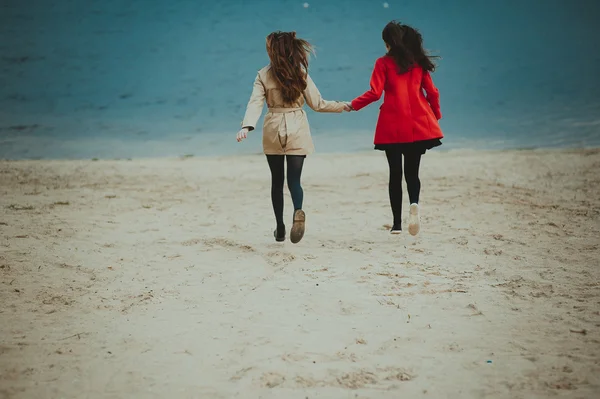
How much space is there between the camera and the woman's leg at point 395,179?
5.77m

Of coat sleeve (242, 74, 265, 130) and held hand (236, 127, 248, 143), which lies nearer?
held hand (236, 127, 248, 143)

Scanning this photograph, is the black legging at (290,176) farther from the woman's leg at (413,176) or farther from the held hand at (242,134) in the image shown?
the woman's leg at (413,176)

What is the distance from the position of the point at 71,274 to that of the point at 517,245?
3698mm

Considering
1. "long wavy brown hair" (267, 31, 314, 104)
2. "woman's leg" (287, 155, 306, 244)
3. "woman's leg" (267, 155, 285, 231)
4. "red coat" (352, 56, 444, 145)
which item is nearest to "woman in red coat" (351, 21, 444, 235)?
"red coat" (352, 56, 444, 145)

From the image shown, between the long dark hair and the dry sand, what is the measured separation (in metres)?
1.56

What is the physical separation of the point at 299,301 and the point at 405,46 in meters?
2.51

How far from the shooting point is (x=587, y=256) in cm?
528

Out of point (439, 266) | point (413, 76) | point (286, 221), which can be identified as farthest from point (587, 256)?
point (286, 221)

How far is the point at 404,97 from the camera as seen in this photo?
220 inches

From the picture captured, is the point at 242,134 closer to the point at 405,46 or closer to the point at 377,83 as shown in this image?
the point at 377,83

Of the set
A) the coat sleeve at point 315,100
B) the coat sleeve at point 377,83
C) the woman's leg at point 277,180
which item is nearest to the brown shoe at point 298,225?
the woman's leg at point 277,180

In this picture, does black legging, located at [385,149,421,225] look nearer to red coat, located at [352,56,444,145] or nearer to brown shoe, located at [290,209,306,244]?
red coat, located at [352,56,444,145]

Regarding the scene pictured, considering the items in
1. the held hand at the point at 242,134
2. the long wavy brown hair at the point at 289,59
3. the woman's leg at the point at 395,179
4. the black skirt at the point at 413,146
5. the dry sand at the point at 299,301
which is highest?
the long wavy brown hair at the point at 289,59

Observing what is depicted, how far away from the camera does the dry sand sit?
9.69 ft
